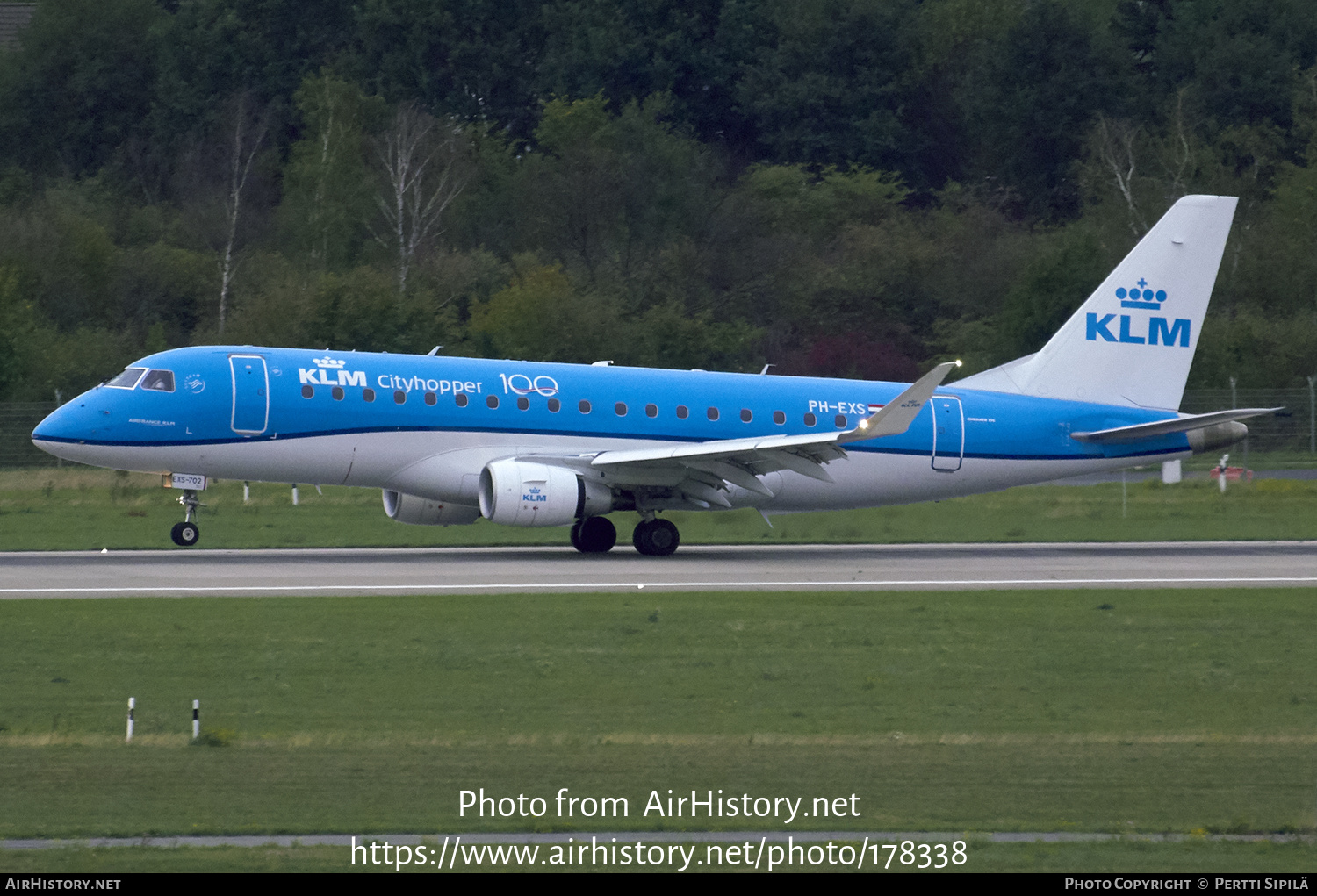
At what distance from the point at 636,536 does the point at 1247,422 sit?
85.2 feet

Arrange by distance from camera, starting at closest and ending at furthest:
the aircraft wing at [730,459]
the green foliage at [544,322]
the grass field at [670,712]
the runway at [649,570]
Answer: the grass field at [670,712], the runway at [649,570], the aircraft wing at [730,459], the green foliage at [544,322]

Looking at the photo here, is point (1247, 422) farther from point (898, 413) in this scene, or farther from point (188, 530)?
point (188, 530)

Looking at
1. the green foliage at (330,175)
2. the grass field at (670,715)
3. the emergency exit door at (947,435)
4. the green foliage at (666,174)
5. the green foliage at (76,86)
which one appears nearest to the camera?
the grass field at (670,715)

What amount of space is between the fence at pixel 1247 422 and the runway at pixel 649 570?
16.3m

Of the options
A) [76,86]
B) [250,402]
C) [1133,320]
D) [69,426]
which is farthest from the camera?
[76,86]

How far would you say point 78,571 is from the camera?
87.6ft

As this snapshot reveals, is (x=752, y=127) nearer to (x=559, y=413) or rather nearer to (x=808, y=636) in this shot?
(x=559, y=413)

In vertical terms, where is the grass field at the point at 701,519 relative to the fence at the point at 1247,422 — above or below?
below

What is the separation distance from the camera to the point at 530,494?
28062mm

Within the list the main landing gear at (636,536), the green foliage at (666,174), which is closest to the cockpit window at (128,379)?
the main landing gear at (636,536)

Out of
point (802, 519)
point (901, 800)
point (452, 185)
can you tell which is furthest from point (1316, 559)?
point (452, 185)

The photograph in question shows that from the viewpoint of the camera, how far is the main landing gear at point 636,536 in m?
30.4

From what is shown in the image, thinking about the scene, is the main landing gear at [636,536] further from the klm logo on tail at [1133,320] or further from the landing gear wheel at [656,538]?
the klm logo on tail at [1133,320]

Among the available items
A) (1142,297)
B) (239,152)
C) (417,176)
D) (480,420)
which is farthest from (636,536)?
(239,152)
